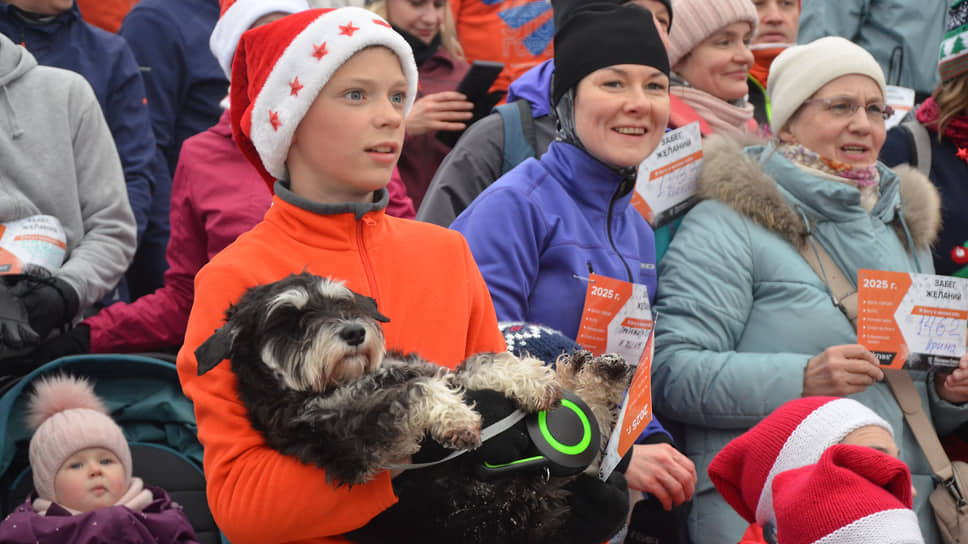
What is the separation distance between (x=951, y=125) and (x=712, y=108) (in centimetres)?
135

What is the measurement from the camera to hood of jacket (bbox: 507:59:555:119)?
4.17 metres

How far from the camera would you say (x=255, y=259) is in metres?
2.12

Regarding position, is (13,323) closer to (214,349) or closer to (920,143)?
(214,349)

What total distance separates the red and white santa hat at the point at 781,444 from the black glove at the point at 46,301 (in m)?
2.46

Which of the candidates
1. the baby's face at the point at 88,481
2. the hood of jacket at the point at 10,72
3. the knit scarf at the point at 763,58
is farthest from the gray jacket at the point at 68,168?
the knit scarf at the point at 763,58

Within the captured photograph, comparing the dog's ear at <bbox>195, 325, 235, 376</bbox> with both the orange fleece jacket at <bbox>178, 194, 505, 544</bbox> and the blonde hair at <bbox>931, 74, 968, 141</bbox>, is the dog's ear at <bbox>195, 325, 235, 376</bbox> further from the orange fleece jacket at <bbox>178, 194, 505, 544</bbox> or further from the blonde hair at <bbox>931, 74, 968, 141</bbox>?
the blonde hair at <bbox>931, 74, 968, 141</bbox>

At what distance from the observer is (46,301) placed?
11.8 feet

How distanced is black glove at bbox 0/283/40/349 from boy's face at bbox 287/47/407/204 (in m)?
1.69

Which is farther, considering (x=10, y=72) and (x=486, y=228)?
(x=10, y=72)

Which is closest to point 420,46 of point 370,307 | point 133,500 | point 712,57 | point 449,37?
point 449,37

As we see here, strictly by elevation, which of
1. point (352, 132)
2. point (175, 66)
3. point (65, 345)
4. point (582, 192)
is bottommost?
point (65, 345)

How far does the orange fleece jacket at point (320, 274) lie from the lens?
6.07 ft

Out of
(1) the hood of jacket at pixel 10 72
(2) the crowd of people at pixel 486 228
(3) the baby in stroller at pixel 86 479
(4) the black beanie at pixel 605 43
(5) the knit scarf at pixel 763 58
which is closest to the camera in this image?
(2) the crowd of people at pixel 486 228

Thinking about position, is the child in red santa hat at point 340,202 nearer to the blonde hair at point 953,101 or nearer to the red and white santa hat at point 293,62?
the red and white santa hat at point 293,62
